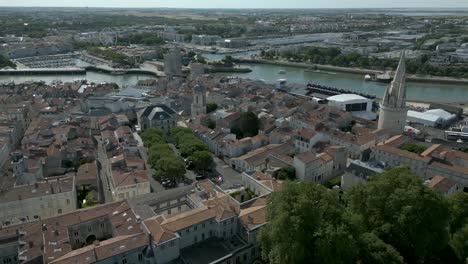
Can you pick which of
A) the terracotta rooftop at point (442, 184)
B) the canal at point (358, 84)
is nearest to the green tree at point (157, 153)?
the terracotta rooftop at point (442, 184)

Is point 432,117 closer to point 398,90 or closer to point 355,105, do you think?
point 355,105

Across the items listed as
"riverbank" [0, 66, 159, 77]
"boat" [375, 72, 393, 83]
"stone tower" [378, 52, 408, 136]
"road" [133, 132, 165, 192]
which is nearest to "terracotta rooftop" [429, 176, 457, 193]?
"stone tower" [378, 52, 408, 136]

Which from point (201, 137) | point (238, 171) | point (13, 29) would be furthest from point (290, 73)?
point (13, 29)

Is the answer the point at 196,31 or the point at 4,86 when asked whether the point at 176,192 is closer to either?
the point at 4,86

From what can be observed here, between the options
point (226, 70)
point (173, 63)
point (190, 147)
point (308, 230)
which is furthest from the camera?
point (226, 70)

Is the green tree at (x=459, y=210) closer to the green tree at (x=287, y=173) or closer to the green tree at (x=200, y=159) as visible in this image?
the green tree at (x=287, y=173)

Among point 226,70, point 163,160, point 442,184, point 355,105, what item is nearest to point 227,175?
point 163,160
